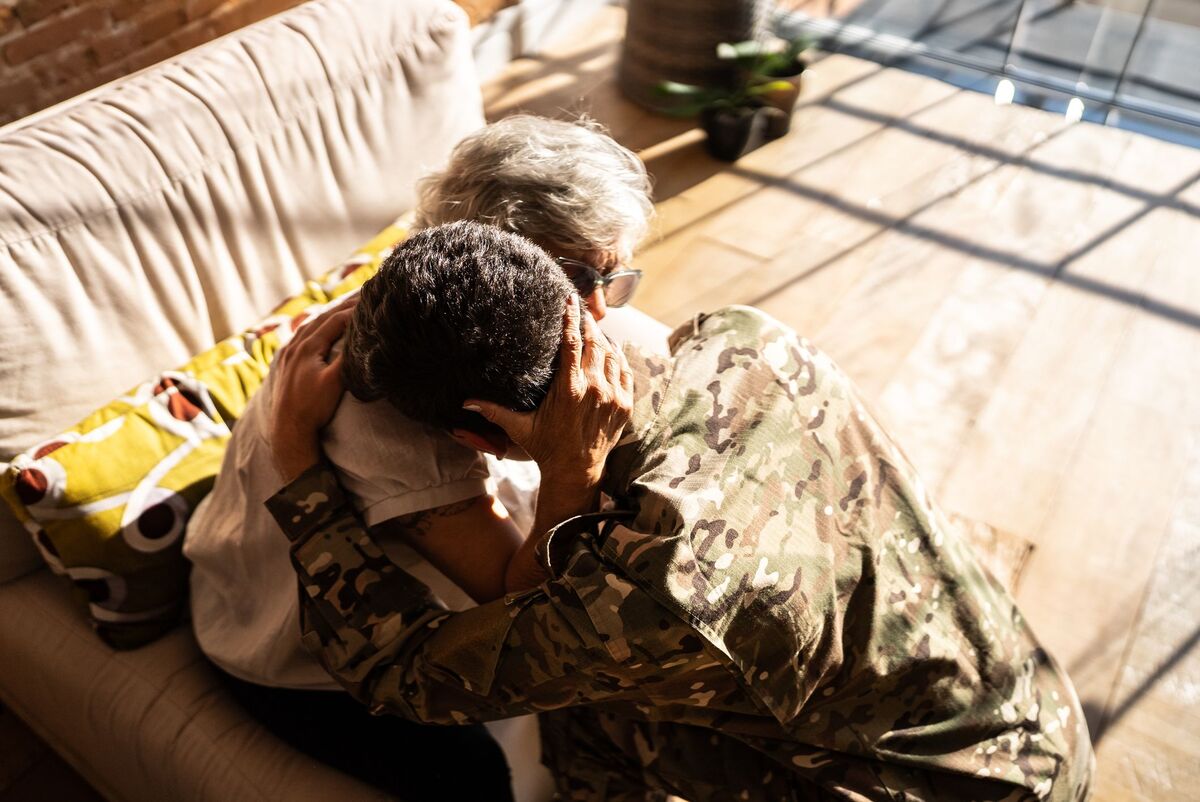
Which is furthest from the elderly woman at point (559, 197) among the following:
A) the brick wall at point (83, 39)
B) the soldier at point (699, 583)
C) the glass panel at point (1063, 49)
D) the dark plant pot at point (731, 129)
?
the glass panel at point (1063, 49)

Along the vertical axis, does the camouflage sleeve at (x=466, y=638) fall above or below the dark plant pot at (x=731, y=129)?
above

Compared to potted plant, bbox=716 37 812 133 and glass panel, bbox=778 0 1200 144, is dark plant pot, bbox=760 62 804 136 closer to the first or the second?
potted plant, bbox=716 37 812 133

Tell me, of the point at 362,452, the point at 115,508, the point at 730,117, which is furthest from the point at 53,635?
the point at 730,117

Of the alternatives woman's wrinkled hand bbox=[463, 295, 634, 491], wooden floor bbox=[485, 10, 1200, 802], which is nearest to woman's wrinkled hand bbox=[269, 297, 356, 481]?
woman's wrinkled hand bbox=[463, 295, 634, 491]

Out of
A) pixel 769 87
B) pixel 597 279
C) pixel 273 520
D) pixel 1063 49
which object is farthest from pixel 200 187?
pixel 1063 49

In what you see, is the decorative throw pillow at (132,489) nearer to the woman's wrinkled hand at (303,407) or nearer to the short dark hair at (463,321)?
the woman's wrinkled hand at (303,407)

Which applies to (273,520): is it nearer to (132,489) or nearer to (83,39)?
(132,489)

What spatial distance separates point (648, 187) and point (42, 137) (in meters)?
0.93

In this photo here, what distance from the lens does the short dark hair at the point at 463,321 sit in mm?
982

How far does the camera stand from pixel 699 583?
982 mm

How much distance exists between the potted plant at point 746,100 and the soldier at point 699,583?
6.59 feet

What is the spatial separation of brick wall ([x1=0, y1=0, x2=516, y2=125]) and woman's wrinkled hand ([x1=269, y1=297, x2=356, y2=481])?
54.3 inches

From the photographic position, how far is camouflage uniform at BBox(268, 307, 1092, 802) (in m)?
1.01

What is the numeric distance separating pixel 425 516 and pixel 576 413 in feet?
0.92
